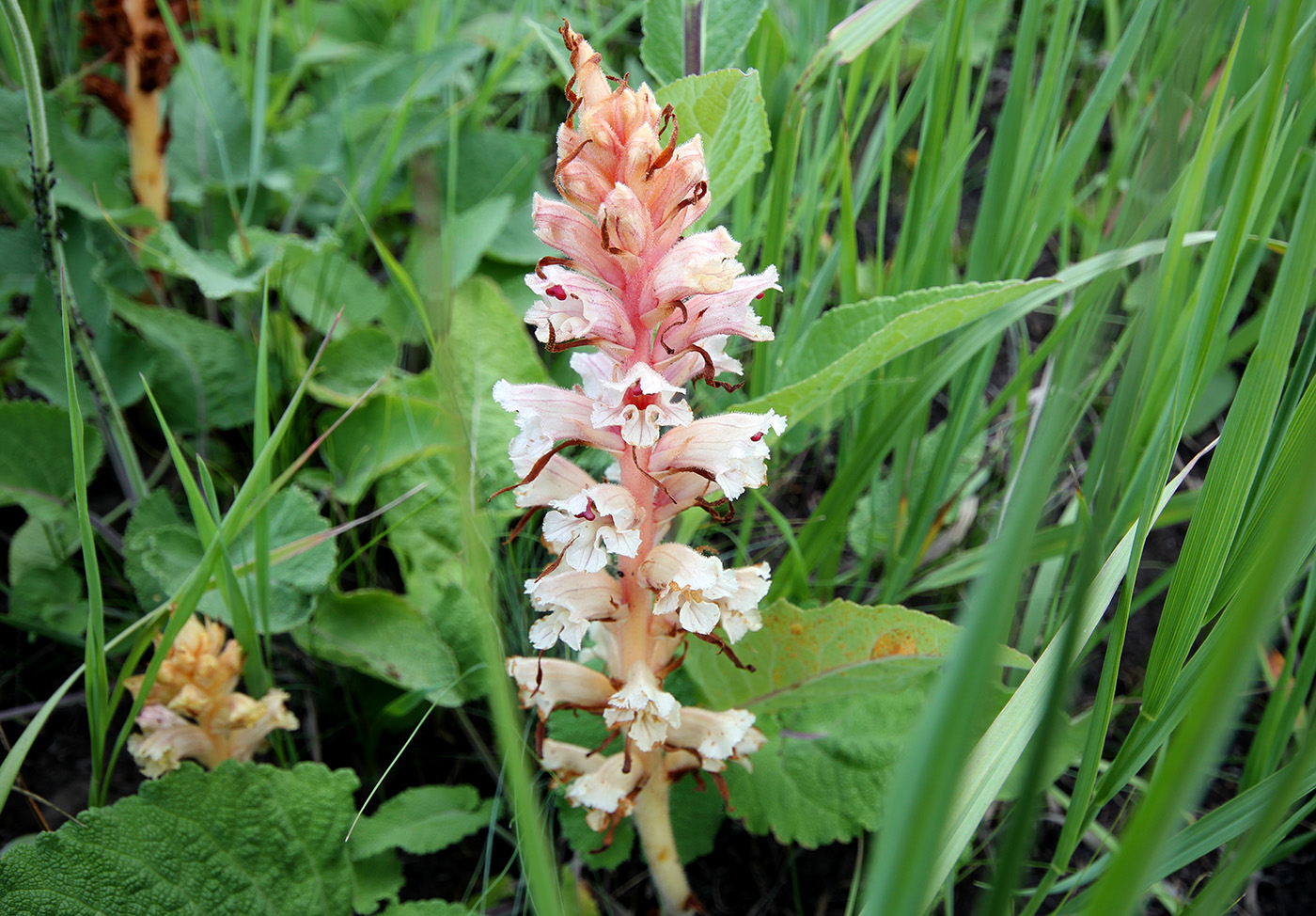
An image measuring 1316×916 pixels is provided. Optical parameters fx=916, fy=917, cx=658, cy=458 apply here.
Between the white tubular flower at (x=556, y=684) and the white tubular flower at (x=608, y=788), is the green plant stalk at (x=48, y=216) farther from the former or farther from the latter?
the white tubular flower at (x=608, y=788)

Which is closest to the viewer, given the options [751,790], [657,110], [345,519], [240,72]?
[657,110]

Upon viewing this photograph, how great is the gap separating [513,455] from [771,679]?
581 millimetres

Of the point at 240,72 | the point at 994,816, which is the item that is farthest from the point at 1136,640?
the point at 240,72

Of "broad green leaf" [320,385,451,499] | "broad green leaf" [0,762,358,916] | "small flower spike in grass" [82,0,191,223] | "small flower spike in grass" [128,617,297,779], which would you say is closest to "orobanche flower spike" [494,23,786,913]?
"broad green leaf" [0,762,358,916]

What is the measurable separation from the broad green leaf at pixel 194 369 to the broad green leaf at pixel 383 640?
585 millimetres

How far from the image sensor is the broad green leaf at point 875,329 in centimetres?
118

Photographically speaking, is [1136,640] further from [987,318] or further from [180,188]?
[180,188]

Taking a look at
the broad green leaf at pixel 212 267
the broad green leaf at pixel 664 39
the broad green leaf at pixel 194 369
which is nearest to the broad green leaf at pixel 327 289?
the broad green leaf at pixel 212 267

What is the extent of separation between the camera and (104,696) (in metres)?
1.33

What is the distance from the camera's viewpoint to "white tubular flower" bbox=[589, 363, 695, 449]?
3.29 ft

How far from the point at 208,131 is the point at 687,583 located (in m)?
2.00

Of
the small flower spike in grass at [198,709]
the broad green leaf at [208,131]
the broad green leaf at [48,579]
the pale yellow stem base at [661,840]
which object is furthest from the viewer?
the broad green leaf at [208,131]

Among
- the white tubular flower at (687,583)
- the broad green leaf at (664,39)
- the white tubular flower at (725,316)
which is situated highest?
the broad green leaf at (664,39)

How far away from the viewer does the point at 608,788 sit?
4.09ft
